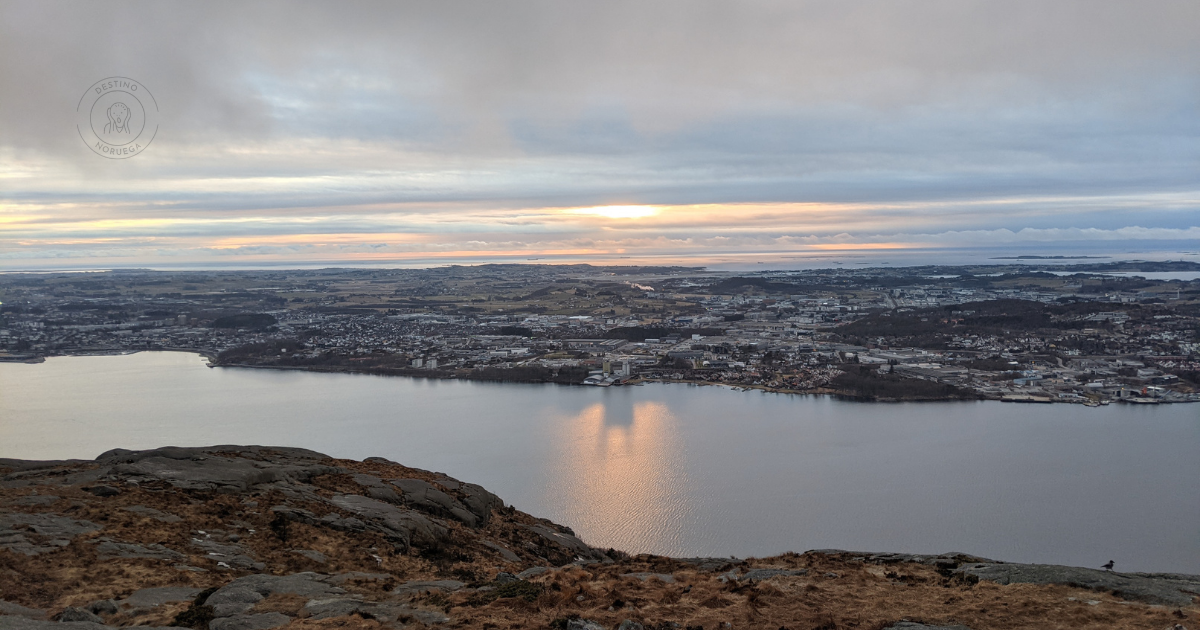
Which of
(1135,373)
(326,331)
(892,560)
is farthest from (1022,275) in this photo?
(892,560)

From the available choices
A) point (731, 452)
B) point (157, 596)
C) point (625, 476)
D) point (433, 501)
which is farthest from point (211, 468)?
point (731, 452)

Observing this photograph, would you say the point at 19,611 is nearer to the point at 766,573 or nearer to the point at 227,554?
the point at 227,554

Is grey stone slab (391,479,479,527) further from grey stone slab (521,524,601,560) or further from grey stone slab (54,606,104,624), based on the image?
grey stone slab (54,606,104,624)

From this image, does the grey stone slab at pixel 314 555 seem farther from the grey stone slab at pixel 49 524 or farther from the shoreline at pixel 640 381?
the shoreline at pixel 640 381

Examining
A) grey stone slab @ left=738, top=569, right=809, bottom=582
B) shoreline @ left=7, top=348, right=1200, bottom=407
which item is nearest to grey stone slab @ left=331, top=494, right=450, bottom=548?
grey stone slab @ left=738, top=569, right=809, bottom=582

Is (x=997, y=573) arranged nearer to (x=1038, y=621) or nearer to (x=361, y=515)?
(x=1038, y=621)

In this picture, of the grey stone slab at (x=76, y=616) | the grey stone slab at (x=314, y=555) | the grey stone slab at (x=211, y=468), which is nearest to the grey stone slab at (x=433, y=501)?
the grey stone slab at (x=211, y=468)
